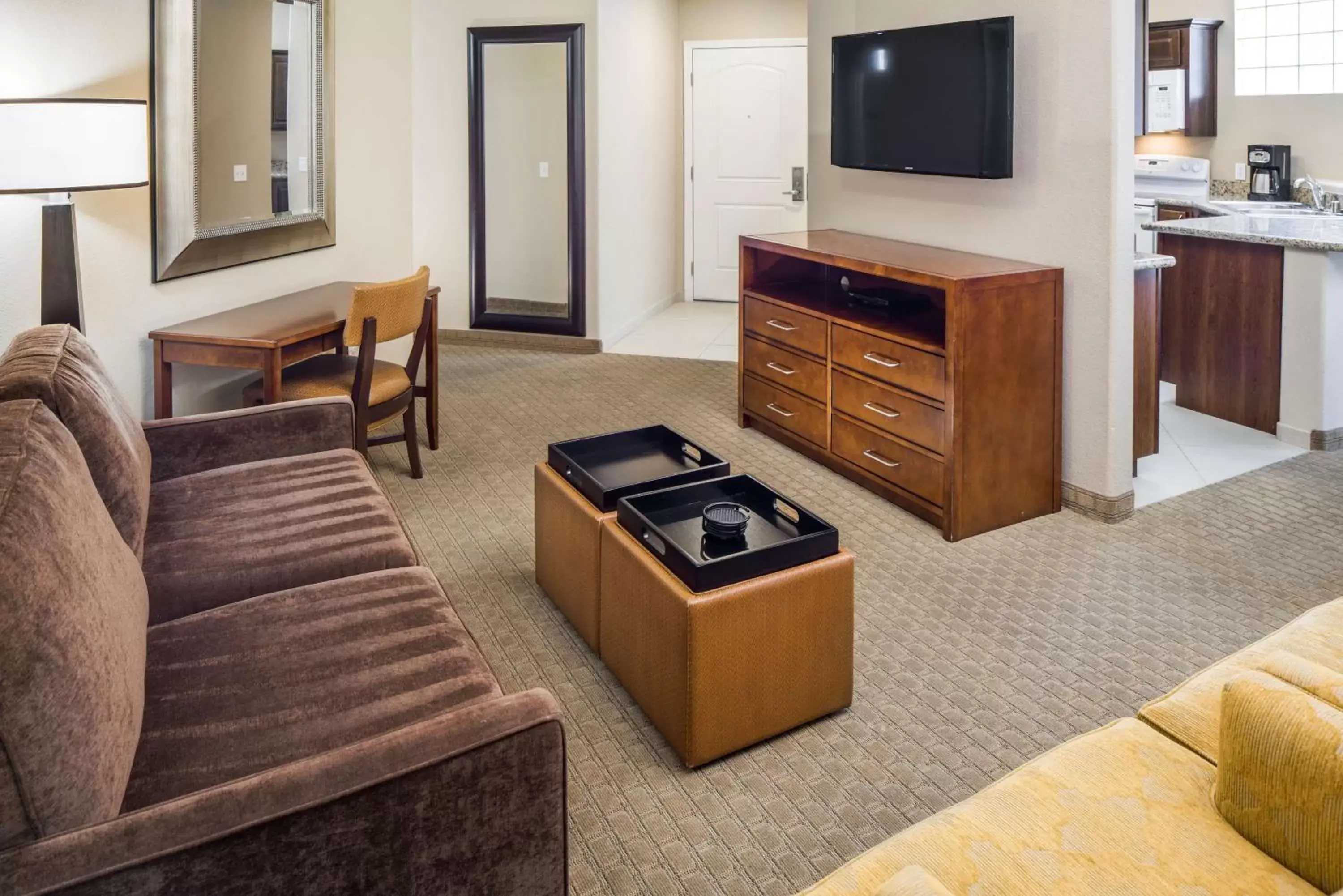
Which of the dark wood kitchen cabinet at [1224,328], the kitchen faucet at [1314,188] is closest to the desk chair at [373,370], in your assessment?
the dark wood kitchen cabinet at [1224,328]

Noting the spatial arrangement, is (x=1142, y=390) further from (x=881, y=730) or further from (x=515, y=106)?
(x=515, y=106)

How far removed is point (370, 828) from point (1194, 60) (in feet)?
24.8

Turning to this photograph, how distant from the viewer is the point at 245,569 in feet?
6.83

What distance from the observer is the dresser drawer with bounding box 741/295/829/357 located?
3920 millimetres

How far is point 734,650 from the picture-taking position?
6.86 ft

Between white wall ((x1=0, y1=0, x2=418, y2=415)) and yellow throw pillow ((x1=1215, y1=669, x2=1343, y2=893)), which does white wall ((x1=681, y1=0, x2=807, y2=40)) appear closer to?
white wall ((x1=0, y1=0, x2=418, y2=415))

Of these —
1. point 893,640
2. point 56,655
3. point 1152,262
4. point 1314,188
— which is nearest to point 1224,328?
point 1152,262

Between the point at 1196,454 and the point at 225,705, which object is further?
the point at 1196,454

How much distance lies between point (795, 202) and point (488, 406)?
3.35 m

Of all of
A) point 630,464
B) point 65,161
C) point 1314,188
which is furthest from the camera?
point 1314,188

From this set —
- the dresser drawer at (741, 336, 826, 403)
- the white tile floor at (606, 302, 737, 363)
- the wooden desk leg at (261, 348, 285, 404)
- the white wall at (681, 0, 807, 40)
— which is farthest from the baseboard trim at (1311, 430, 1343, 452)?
the white wall at (681, 0, 807, 40)

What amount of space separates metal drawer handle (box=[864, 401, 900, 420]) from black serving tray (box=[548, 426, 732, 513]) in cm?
92

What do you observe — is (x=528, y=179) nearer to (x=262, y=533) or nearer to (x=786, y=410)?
(x=786, y=410)

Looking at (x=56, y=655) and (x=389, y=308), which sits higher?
(x=389, y=308)
